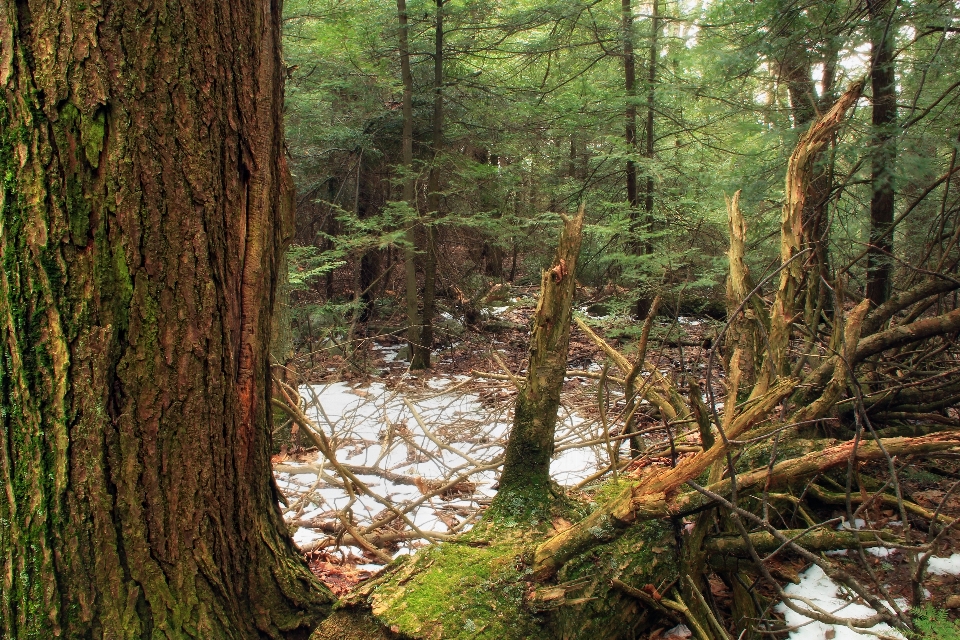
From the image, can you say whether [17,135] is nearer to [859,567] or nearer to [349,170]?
[859,567]

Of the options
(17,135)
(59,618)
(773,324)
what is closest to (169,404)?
(59,618)

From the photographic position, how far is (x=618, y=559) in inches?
75.0

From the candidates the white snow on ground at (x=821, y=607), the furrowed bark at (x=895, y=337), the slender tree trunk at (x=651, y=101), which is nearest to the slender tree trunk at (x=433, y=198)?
the slender tree trunk at (x=651, y=101)

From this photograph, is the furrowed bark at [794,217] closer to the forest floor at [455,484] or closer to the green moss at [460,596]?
the forest floor at [455,484]

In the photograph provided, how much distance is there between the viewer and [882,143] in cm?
418

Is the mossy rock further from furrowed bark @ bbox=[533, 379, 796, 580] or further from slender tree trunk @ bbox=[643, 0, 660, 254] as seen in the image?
slender tree trunk @ bbox=[643, 0, 660, 254]

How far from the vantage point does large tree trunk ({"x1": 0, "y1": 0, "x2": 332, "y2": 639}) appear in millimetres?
1322

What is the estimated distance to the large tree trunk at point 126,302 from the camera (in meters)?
1.32

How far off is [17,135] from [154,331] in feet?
1.73

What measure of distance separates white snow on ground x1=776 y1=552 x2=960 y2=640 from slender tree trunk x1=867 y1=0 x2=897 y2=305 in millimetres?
1619

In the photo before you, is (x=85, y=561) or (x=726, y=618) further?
(x=726, y=618)

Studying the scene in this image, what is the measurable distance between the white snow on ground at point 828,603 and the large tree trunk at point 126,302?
2.06 metres

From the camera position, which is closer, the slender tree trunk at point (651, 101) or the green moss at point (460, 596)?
the green moss at point (460, 596)

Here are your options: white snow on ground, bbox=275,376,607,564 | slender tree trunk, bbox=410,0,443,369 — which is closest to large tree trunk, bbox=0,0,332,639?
white snow on ground, bbox=275,376,607,564
